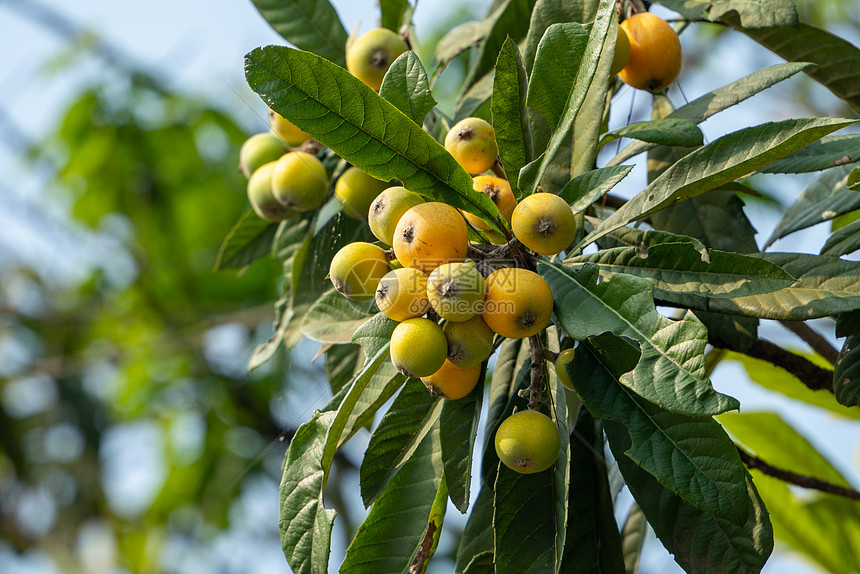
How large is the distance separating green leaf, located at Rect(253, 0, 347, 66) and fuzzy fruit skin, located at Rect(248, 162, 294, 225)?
0.33m

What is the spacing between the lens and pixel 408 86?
127cm

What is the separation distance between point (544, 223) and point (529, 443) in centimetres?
35

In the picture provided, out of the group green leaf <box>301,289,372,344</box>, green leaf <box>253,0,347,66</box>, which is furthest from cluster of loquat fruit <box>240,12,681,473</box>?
green leaf <box>253,0,347,66</box>

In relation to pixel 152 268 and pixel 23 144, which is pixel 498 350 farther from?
pixel 23 144

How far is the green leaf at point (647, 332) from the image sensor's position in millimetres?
958

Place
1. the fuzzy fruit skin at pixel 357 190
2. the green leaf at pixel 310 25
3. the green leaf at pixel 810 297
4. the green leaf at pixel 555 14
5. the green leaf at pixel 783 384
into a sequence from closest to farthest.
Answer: the green leaf at pixel 810 297 < the green leaf at pixel 555 14 < the fuzzy fruit skin at pixel 357 190 < the green leaf at pixel 310 25 < the green leaf at pixel 783 384

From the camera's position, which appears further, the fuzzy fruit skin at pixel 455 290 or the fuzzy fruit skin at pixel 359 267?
the fuzzy fruit skin at pixel 359 267

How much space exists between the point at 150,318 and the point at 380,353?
4211 mm

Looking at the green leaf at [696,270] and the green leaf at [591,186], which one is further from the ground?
the green leaf at [591,186]

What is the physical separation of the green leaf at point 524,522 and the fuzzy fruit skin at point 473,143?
1.84ft

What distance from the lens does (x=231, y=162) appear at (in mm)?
4828

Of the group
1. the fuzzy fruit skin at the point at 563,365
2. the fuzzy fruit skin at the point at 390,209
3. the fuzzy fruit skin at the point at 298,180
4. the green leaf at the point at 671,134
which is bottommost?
the fuzzy fruit skin at the point at 563,365

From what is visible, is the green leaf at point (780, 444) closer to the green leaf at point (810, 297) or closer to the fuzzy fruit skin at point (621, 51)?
Answer: the green leaf at point (810, 297)

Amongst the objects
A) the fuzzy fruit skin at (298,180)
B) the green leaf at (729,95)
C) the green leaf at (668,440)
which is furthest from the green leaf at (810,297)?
the fuzzy fruit skin at (298,180)
